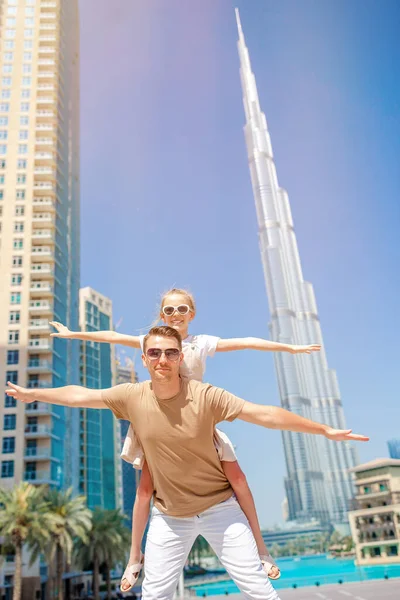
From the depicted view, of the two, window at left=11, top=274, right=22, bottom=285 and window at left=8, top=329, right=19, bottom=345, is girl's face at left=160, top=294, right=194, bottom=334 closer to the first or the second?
window at left=8, top=329, right=19, bottom=345

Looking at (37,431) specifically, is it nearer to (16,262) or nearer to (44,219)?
(16,262)

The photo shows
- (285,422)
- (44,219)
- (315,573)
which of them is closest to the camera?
(285,422)

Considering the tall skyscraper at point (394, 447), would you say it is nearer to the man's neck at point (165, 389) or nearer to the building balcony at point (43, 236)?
the building balcony at point (43, 236)

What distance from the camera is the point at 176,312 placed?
15.4 feet

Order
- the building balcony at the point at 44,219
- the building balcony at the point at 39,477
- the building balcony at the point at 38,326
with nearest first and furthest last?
the building balcony at the point at 39,477, the building balcony at the point at 38,326, the building balcony at the point at 44,219

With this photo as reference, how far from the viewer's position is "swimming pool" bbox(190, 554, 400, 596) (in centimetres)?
5497

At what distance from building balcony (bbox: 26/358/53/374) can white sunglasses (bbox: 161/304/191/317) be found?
54427 mm

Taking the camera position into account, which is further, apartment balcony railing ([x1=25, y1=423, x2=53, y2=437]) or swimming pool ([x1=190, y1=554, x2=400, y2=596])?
swimming pool ([x1=190, y1=554, x2=400, y2=596])

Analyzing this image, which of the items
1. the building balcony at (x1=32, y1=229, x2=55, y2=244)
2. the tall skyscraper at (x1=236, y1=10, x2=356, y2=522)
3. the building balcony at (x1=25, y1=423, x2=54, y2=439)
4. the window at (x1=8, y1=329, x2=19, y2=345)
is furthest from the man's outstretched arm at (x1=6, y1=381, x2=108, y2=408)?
the tall skyscraper at (x1=236, y1=10, x2=356, y2=522)

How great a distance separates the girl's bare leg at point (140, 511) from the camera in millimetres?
3852

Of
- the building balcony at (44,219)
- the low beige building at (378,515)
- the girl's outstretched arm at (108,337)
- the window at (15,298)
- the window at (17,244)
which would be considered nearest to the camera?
the girl's outstretched arm at (108,337)

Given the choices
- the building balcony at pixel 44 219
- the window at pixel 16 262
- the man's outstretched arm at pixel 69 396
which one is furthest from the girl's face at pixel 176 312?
the building balcony at pixel 44 219

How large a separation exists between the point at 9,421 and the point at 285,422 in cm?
5438

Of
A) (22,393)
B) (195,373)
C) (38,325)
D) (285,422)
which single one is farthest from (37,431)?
(285,422)
